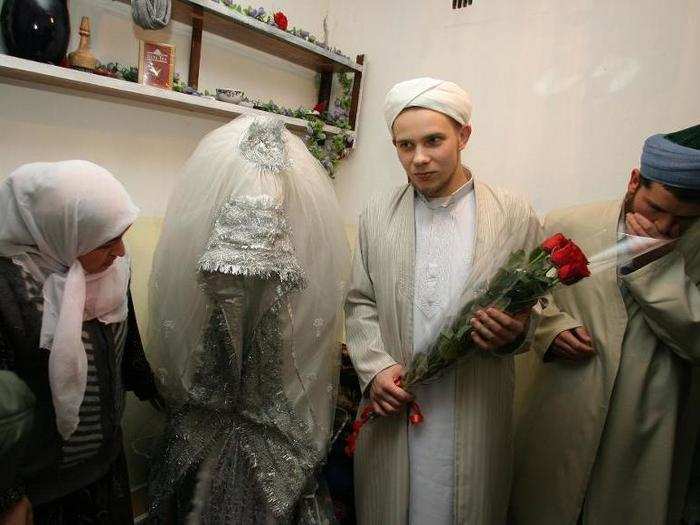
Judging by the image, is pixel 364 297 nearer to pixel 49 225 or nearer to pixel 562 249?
pixel 562 249

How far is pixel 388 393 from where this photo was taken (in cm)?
121

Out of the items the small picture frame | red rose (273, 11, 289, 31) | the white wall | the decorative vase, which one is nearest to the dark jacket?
the decorative vase

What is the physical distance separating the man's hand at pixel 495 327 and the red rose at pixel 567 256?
0.18 metres

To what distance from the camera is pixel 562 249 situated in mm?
973

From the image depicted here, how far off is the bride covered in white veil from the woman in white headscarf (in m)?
0.19

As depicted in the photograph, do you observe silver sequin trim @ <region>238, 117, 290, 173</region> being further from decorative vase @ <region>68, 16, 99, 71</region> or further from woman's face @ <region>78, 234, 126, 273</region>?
decorative vase @ <region>68, 16, 99, 71</region>

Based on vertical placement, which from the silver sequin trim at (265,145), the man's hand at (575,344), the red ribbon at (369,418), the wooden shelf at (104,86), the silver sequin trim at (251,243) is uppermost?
the wooden shelf at (104,86)

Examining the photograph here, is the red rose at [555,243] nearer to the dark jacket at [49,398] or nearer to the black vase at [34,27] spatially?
the dark jacket at [49,398]

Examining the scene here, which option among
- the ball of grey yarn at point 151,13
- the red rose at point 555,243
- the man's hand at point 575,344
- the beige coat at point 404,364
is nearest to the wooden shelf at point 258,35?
the ball of grey yarn at point 151,13

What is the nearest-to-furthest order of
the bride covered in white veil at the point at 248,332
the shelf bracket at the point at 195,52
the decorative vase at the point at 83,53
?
the bride covered in white veil at the point at 248,332
the decorative vase at the point at 83,53
the shelf bracket at the point at 195,52

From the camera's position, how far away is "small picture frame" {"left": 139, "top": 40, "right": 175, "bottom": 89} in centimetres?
167

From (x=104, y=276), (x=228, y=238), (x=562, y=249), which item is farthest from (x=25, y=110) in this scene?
(x=562, y=249)

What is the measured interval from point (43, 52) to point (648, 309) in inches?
73.7

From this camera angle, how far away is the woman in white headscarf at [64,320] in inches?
35.4
